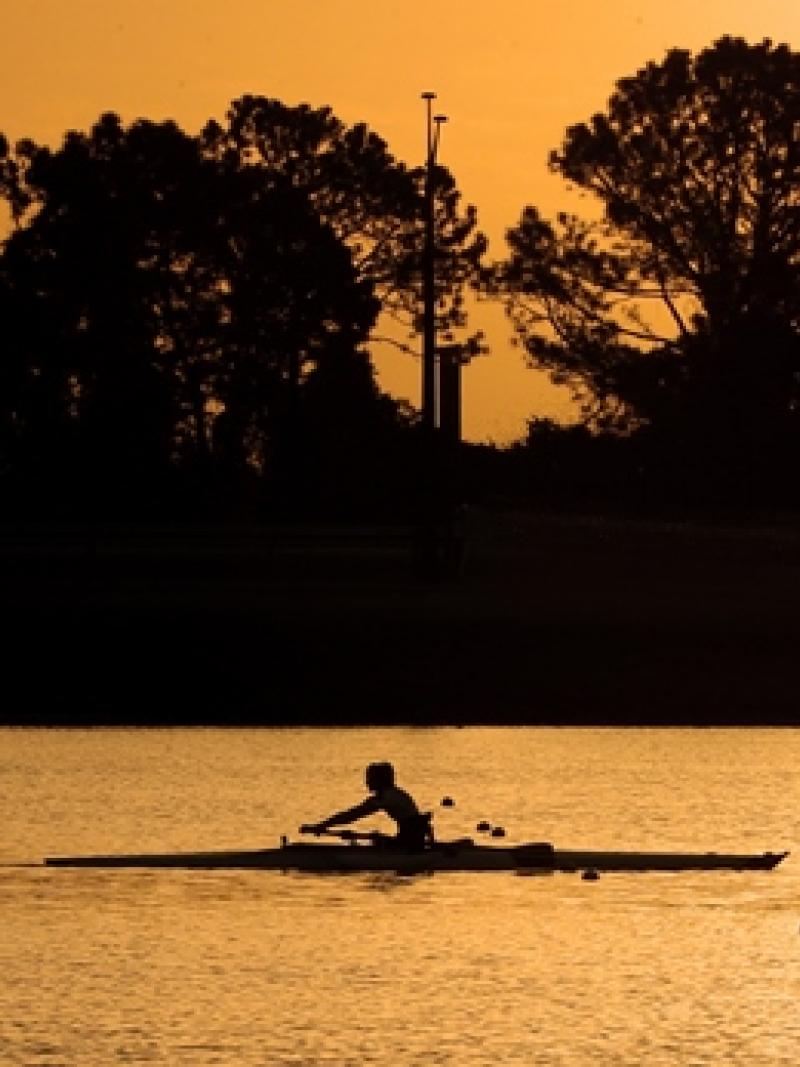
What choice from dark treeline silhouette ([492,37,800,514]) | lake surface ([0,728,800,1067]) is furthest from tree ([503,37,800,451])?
lake surface ([0,728,800,1067])

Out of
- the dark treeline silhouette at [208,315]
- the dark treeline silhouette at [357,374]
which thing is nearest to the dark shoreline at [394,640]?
the dark treeline silhouette at [357,374]

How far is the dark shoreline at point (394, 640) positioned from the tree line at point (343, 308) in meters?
16.8

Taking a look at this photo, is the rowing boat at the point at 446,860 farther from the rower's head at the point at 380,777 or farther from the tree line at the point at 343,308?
the tree line at the point at 343,308

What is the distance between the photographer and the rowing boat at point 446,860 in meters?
21.7

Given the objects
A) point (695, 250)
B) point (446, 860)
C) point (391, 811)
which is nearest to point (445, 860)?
point (446, 860)

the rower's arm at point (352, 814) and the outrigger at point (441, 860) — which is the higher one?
the rower's arm at point (352, 814)

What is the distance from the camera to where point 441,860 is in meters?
21.8

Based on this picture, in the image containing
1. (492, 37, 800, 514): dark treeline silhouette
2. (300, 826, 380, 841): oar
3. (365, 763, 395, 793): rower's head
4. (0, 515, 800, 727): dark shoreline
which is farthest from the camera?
(492, 37, 800, 514): dark treeline silhouette

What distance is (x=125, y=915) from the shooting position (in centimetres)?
1989

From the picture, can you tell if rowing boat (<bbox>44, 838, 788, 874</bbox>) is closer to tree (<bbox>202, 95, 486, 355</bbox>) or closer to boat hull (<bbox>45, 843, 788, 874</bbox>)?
boat hull (<bbox>45, 843, 788, 874</bbox>)

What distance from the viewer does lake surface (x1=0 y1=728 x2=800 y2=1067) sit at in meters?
16.1

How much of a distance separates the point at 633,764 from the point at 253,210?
74038mm

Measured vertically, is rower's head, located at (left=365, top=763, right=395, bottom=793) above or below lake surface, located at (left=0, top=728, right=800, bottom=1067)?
above

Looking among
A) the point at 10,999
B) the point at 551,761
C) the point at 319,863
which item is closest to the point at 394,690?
the point at 551,761
